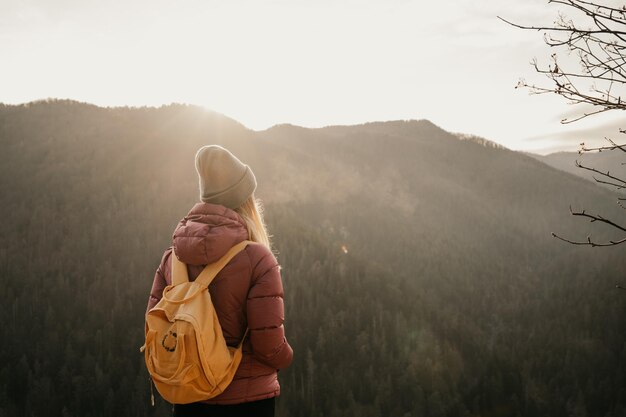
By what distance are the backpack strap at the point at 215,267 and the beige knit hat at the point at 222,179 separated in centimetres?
33

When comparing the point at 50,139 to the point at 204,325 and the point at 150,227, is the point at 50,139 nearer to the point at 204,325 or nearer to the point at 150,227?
the point at 150,227

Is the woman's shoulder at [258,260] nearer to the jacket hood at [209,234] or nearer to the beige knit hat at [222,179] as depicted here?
the jacket hood at [209,234]

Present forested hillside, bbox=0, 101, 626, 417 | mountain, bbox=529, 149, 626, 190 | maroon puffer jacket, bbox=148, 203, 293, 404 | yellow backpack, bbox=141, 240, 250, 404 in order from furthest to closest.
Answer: mountain, bbox=529, 149, 626, 190 < forested hillside, bbox=0, 101, 626, 417 < maroon puffer jacket, bbox=148, 203, 293, 404 < yellow backpack, bbox=141, 240, 250, 404

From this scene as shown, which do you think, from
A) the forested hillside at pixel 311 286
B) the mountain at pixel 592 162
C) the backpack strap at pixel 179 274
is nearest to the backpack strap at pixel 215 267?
the backpack strap at pixel 179 274

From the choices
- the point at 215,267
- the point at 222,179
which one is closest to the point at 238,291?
the point at 215,267

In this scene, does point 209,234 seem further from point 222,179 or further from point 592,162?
point 592,162

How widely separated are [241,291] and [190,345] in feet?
1.18

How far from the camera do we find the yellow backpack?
2096 millimetres

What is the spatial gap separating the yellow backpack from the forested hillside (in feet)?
25.4

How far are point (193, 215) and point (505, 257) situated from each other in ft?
94.9

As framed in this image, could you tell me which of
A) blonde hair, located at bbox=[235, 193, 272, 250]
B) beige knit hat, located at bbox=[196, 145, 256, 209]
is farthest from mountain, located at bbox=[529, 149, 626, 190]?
beige knit hat, located at bbox=[196, 145, 256, 209]

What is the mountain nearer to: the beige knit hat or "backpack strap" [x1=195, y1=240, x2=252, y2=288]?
the beige knit hat

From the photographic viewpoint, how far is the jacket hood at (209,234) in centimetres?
218

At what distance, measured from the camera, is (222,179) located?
8.00 ft
